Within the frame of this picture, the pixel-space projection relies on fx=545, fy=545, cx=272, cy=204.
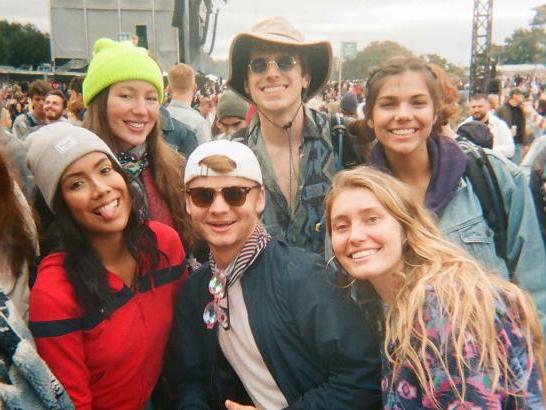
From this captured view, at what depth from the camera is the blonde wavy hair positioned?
5.91 feet

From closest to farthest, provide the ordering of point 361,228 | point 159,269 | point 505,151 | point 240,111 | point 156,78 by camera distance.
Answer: point 361,228 → point 159,269 → point 156,78 → point 240,111 → point 505,151

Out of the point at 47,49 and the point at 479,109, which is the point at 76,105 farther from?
the point at 47,49

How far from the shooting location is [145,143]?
319cm

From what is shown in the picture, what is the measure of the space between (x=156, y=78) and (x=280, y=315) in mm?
1656

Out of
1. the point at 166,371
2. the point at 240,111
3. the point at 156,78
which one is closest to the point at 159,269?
the point at 166,371

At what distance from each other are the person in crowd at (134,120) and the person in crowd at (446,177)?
3.88 ft

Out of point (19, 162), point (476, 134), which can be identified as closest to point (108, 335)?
point (19, 162)

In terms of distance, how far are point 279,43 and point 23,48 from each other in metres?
82.6

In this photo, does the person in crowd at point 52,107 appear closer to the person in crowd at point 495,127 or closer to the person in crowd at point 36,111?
the person in crowd at point 36,111

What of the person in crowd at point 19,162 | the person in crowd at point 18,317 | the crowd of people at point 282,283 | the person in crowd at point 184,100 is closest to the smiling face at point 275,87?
the crowd of people at point 282,283

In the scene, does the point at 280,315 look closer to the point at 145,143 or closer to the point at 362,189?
the point at 362,189

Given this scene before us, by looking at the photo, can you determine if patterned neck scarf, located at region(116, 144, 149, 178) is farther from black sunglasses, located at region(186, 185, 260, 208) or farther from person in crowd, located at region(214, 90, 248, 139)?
person in crowd, located at region(214, 90, 248, 139)

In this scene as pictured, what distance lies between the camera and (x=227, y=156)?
7.50 ft

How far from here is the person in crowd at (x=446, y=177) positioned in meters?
2.46
